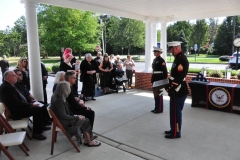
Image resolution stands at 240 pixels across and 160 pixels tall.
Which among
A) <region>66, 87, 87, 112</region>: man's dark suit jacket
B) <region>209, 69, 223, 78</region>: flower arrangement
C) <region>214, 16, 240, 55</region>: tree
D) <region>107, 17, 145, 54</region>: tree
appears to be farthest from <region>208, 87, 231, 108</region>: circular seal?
<region>214, 16, 240, 55</region>: tree

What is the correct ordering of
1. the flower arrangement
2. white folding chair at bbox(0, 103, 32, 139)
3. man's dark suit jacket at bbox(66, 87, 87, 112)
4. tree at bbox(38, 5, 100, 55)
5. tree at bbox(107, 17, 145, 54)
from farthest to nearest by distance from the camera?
1. tree at bbox(107, 17, 145, 54)
2. tree at bbox(38, 5, 100, 55)
3. the flower arrangement
4. man's dark suit jacket at bbox(66, 87, 87, 112)
5. white folding chair at bbox(0, 103, 32, 139)

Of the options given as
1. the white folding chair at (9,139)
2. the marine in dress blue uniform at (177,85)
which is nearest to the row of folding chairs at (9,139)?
the white folding chair at (9,139)

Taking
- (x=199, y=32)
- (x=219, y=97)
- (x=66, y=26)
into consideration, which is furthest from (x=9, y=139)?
(x=199, y=32)

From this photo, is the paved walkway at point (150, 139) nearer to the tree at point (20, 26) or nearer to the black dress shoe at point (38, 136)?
the black dress shoe at point (38, 136)

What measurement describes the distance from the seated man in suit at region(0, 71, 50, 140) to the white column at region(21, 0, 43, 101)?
1490 millimetres

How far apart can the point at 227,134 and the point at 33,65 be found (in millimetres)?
4576

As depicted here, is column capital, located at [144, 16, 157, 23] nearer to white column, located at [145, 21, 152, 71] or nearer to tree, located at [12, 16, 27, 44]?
white column, located at [145, 21, 152, 71]

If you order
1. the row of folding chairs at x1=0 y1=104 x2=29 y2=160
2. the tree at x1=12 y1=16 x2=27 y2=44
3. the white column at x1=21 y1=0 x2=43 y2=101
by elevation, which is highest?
the tree at x1=12 y1=16 x2=27 y2=44

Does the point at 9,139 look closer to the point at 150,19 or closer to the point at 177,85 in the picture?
the point at 177,85

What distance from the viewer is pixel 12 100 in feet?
11.2

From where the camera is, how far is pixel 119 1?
18.9ft

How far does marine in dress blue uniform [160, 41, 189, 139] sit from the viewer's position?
3.47 meters

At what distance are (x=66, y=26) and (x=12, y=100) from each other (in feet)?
58.3

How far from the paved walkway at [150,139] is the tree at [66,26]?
16.2 m
